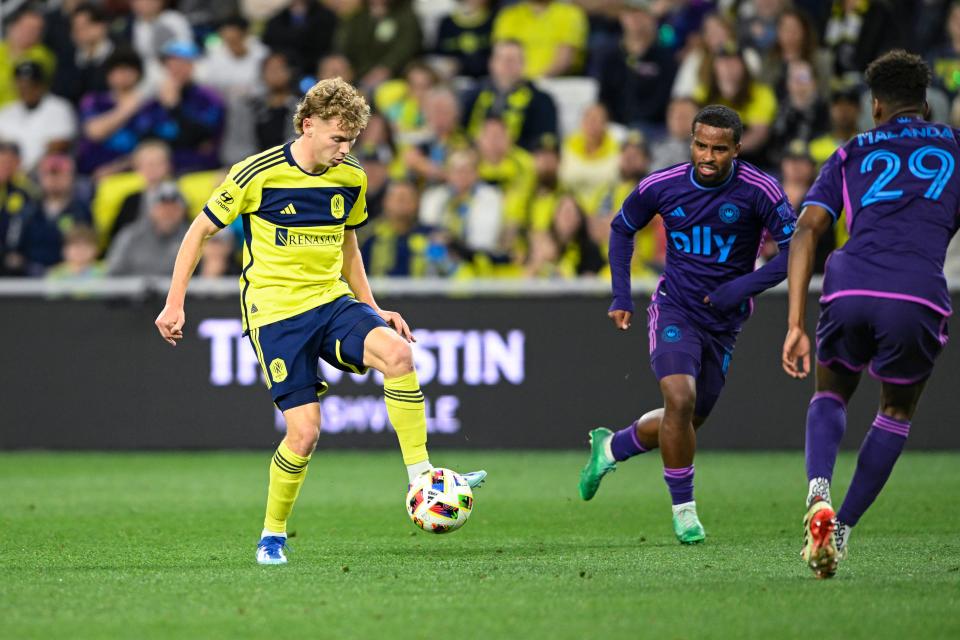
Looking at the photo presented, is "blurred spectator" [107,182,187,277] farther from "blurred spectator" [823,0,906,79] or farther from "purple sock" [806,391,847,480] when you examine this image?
"purple sock" [806,391,847,480]

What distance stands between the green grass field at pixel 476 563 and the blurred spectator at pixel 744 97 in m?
4.03

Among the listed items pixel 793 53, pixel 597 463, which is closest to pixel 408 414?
pixel 597 463

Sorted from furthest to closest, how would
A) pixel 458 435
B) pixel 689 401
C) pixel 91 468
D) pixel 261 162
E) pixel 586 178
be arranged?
pixel 586 178 < pixel 458 435 < pixel 91 468 < pixel 689 401 < pixel 261 162

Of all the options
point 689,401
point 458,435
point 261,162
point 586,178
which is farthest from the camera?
point 586,178

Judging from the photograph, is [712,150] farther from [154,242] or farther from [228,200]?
[154,242]

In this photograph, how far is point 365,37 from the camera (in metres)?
16.6

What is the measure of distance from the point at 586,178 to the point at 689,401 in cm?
747

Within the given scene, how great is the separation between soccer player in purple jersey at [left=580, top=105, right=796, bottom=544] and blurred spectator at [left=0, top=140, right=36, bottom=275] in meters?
8.52

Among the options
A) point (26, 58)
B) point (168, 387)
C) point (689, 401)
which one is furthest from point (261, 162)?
point (26, 58)

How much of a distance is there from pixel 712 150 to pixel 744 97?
24.1ft

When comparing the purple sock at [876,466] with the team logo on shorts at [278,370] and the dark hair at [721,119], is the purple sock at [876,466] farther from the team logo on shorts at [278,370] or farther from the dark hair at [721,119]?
the team logo on shorts at [278,370]

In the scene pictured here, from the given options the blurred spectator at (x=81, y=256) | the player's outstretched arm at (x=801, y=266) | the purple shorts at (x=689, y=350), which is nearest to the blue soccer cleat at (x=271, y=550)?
the purple shorts at (x=689, y=350)

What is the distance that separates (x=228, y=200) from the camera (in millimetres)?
6918

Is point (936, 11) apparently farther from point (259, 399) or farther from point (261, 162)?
point (261, 162)
